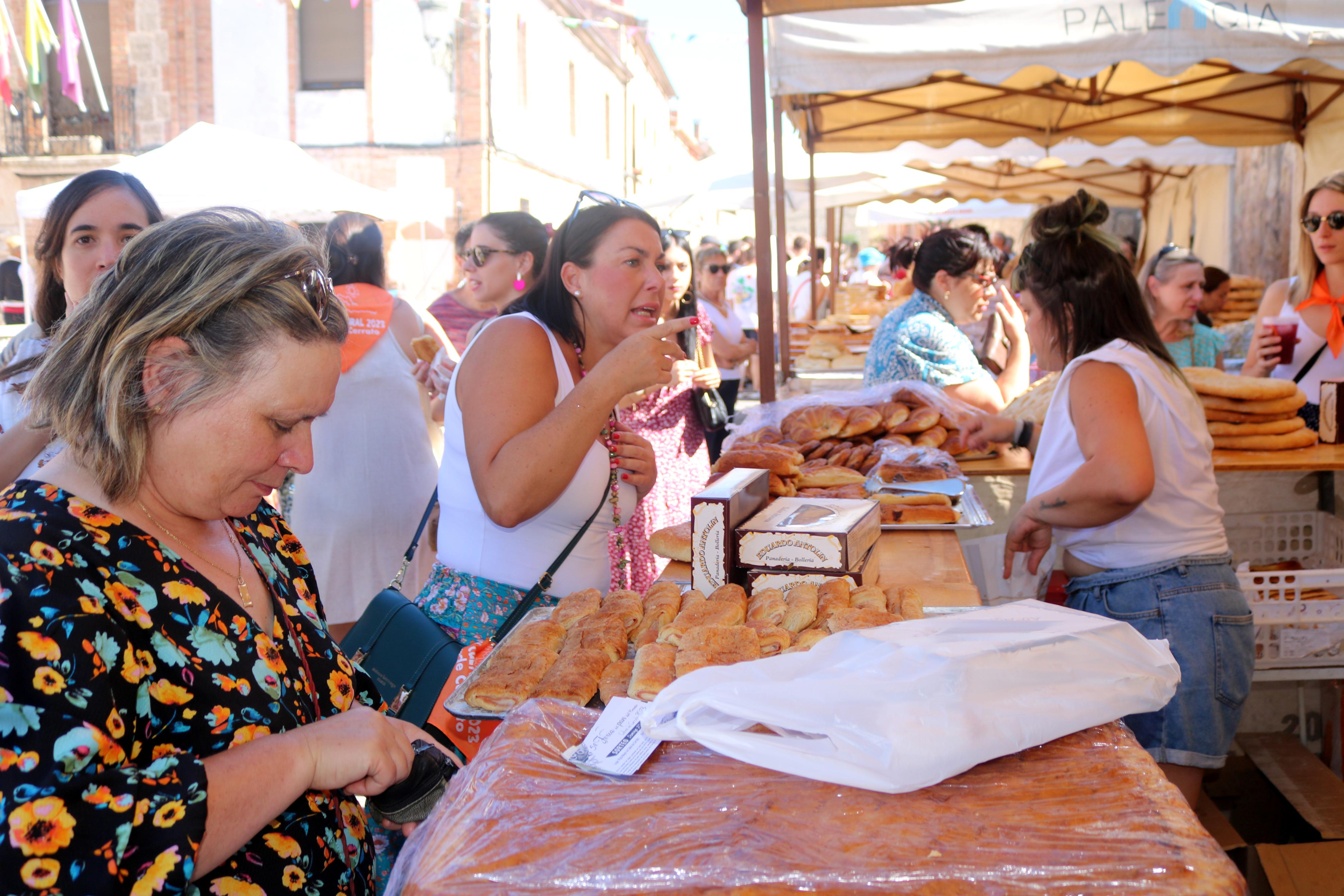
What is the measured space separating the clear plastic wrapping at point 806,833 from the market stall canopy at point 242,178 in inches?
309

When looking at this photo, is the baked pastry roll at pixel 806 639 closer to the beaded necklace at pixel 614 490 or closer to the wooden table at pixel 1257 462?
the beaded necklace at pixel 614 490

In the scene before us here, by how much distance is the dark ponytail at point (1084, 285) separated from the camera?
265 centimetres

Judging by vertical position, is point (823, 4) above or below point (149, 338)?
above

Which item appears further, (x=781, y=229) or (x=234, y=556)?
(x=781, y=229)

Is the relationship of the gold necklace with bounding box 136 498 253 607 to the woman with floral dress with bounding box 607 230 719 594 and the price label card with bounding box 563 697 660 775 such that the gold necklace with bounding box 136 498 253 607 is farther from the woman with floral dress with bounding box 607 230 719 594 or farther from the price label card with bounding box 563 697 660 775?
the woman with floral dress with bounding box 607 230 719 594

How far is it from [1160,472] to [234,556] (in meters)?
2.20

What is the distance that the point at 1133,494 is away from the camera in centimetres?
241

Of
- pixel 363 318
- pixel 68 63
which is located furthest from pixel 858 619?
pixel 68 63

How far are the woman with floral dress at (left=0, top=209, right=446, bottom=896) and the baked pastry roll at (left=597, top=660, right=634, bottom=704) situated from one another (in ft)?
0.92

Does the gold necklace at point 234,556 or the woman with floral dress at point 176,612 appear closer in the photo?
the woman with floral dress at point 176,612

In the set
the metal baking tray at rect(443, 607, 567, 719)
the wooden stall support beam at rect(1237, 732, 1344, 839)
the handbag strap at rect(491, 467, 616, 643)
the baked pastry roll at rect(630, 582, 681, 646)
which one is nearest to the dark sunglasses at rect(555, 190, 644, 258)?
the handbag strap at rect(491, 467, 616, 643)

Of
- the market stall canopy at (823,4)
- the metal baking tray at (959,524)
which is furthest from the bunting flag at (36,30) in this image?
the metal baking tray at (959,524)

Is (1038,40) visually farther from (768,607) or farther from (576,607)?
(576,607)

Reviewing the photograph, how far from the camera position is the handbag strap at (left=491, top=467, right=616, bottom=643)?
7.00 feet
